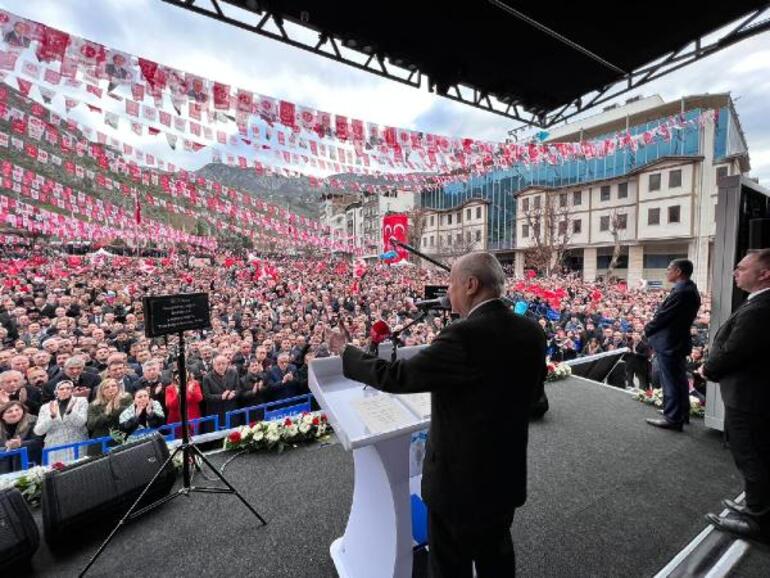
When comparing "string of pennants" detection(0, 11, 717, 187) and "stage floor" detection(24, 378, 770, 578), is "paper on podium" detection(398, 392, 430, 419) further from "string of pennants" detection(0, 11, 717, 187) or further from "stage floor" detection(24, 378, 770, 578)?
"string of pennants" detection(0, 11, 717, 187)

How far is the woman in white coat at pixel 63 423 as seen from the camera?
12.0ft

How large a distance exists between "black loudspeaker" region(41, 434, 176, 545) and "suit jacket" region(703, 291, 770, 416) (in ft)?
13.7

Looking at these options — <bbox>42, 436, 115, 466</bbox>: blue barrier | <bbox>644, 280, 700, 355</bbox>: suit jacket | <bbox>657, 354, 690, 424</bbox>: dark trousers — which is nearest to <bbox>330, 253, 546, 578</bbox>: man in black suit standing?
<bbox>644, 280, 700, 355</bbox>: suit jacket

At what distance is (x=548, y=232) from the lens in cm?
2809

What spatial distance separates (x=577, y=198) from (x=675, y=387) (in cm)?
3012

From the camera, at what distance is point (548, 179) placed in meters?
31.0

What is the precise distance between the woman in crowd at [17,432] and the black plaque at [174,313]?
2.48 m

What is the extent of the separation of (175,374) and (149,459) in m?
2.63

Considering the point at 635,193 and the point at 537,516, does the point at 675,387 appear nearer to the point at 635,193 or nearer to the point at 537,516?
the point at 537,516

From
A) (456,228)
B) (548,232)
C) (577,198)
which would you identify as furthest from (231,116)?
(456,228)

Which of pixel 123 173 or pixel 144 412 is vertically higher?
pixel 123 173

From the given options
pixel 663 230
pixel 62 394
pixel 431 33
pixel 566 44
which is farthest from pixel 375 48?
pixel 663 230

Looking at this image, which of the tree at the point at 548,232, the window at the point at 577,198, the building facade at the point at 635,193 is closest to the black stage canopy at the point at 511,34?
the building facade at the point at 635,193

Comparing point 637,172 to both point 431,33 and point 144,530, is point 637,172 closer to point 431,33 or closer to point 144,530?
point 431,33
